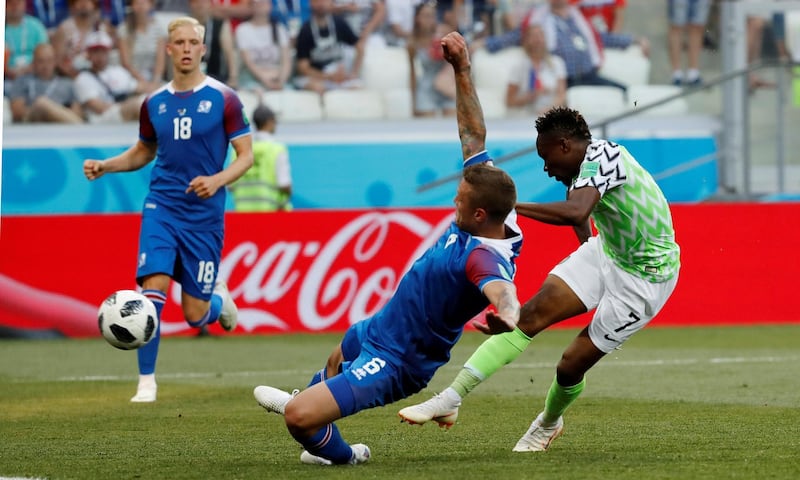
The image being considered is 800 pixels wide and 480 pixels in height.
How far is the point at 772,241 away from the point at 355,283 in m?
4.68

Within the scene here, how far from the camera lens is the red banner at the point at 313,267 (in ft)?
49.2

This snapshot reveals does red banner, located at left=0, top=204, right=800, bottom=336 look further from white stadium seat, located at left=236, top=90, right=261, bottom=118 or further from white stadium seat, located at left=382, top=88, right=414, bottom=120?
white stadium seat, located at left=382, top=88, right=414, bottom=120

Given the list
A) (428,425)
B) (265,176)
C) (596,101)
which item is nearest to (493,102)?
(596,101)

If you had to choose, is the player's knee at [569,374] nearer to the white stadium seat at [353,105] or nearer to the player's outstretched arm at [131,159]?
the player's outstretched arm at [131,159]

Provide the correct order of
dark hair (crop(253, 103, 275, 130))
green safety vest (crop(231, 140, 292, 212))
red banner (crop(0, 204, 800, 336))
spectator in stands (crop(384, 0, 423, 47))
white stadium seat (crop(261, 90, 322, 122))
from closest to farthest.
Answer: red banner (crop(0, 204, 800, 336))
dark hair (crop(253, 103, 275, 130))
green safety vest (crop(231, 140, 292, 212))
white stadium seat (crop(261, 90, 322, 122))
spectator in stands (crop(384, 0, 423, 47))

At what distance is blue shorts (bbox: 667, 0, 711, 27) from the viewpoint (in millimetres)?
19562

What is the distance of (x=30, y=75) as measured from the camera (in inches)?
720

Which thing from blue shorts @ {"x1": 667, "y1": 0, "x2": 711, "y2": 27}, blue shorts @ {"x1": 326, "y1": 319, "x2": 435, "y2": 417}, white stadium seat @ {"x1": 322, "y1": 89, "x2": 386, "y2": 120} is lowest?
white stadium seat @ {"x1": 322, "y1": 89, "x2": 386, "y2": 120}

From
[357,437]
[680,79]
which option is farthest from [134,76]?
[357,437]

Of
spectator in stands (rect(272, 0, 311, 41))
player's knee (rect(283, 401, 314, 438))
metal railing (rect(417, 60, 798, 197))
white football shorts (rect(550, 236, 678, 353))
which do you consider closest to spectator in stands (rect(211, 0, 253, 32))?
spectator in stands (rect(272, 0, 311, 41))

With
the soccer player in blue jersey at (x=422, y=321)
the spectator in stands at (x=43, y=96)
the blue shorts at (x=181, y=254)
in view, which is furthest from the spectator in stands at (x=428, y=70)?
the soccer player in blue jersey at (x=422, y=321)

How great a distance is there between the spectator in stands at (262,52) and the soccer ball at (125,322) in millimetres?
10486

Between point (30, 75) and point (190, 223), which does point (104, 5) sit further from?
point (190, 223)

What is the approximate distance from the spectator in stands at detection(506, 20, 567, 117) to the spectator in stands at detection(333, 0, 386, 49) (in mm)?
1949
